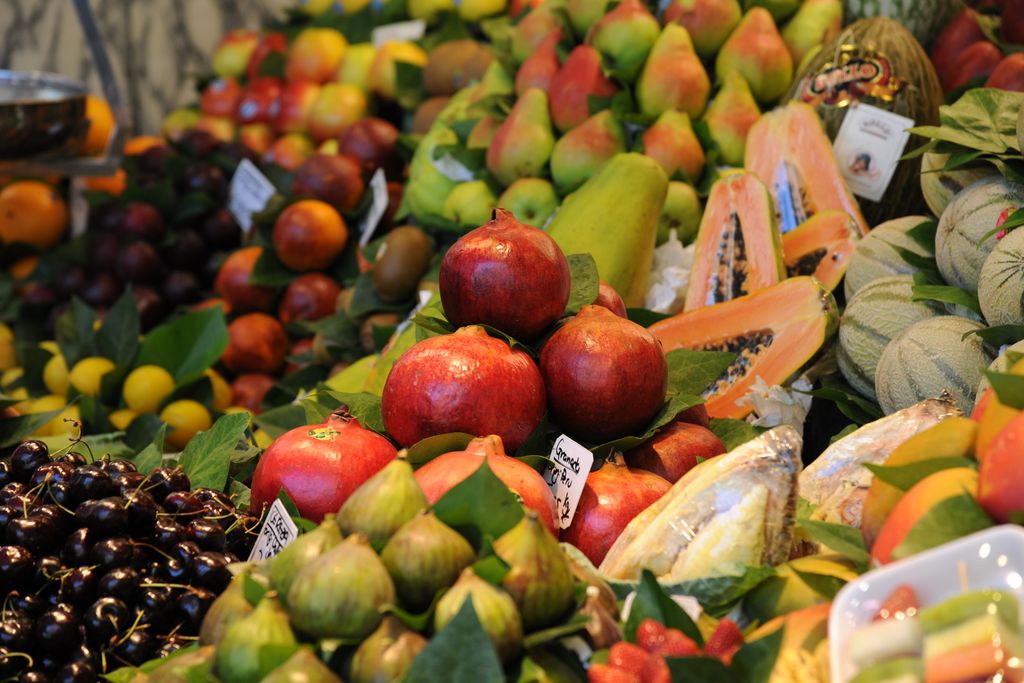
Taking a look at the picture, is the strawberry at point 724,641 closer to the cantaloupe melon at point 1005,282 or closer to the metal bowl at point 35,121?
the cantaloupe melon at point 1005,282

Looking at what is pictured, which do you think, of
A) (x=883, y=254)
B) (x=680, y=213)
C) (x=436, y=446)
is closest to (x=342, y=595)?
(x=436, y=446)

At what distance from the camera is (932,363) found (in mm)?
1500

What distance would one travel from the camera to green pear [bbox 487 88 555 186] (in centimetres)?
241

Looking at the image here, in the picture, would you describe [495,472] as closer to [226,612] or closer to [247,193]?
[226,612]

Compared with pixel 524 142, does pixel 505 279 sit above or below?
above

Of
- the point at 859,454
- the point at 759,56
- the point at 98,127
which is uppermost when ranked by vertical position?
the point at 759,56

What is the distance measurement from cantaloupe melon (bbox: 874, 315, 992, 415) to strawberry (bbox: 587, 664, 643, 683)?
2.86 feet

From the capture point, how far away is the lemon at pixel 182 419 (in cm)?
241

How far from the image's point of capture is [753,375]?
174cm

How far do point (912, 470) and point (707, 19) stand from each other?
1.74 meters

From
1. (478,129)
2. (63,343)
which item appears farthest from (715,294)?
(63,343)

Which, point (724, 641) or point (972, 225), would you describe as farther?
point (972, 225)

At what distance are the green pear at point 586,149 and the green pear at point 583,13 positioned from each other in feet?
1.27

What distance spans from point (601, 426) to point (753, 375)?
0.53m
